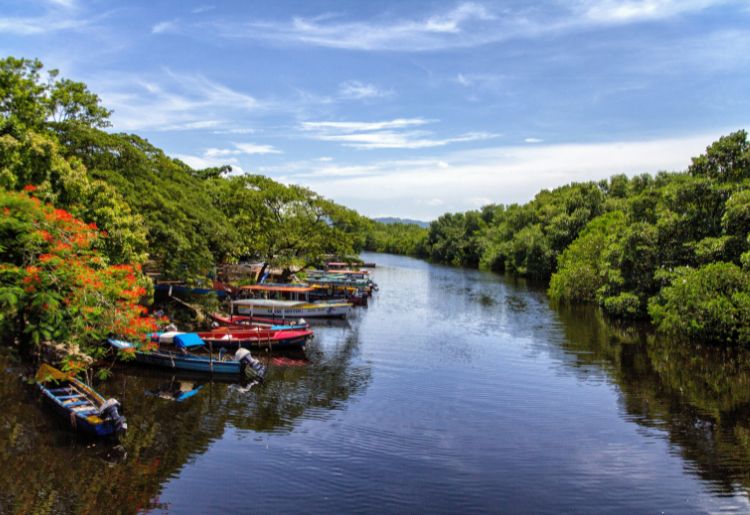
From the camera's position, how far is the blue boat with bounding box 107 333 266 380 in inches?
1051

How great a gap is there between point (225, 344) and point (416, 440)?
49.7 ft

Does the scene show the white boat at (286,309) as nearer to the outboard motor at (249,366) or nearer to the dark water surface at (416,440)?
the dark water surface at (416,440)

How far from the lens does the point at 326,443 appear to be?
1917cm

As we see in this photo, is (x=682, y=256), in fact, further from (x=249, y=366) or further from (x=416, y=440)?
(x=249, y=366)

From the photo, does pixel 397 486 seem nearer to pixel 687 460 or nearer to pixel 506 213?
pixel 687 460

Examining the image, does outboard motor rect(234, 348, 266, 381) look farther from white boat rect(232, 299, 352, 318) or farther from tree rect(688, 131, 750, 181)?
tree rect(688, 131, 750, 181)

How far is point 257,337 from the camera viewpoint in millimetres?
31750

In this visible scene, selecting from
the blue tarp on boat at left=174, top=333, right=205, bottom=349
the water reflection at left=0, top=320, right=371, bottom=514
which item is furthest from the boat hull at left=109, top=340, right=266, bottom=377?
the water reflection at left=0, top=320, right=371, bottom=514

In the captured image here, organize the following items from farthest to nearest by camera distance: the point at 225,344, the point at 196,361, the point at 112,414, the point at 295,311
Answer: the point at 295,311 → the point at 225,344 → the point at 196,361 → the point at 112,414

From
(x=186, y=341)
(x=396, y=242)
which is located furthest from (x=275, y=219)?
(x=396, y=242)

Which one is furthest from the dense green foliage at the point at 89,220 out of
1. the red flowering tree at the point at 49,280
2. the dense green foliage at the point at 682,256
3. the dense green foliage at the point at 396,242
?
the dense green foliage at the point at 396,242

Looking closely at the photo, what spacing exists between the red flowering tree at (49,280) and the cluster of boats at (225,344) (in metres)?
1.70

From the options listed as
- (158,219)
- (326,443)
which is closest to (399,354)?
(326,443)

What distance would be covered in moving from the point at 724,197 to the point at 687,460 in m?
27.1
